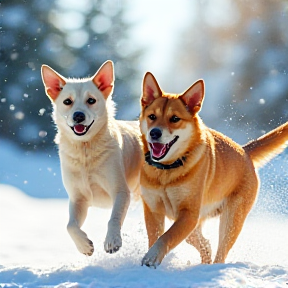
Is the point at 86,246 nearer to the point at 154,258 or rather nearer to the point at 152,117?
the point at 154,258

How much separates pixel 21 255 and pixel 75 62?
30.5 feet

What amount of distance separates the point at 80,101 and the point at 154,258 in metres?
1.55

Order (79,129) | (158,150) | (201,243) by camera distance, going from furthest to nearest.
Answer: (201,243), (79,129), (158,150)

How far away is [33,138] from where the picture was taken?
14.8 meters

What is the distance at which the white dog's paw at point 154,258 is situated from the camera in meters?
3.97

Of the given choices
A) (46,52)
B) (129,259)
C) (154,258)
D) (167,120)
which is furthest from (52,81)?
(46,52)

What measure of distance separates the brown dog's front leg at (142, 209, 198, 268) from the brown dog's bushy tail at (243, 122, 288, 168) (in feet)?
4.16

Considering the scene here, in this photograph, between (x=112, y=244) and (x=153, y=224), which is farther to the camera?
(x=153, y=224)

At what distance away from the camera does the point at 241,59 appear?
16.2m

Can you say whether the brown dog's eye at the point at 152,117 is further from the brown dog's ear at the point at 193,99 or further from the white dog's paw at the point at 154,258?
the white dog's paw at the point at 154,258

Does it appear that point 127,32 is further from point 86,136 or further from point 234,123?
point 86,136

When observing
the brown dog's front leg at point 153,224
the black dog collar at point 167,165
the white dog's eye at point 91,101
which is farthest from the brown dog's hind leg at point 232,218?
the white dog's eye at point 91,101

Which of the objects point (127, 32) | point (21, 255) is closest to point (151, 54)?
point (127, 32)

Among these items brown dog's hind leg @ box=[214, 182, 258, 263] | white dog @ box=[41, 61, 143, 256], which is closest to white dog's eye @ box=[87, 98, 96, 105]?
white dog @ box=[41, 61, 143, 256]
